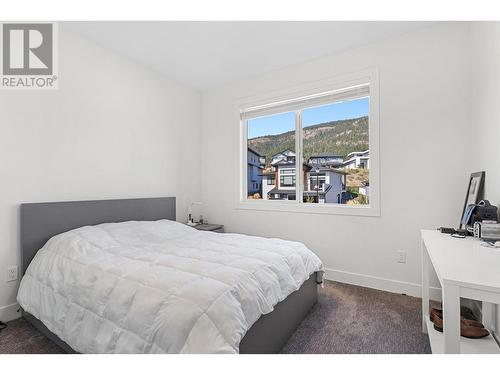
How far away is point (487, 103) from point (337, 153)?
1400 millimetres

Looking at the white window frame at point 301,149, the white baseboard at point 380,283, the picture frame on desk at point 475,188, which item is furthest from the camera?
the white window frame at point 301,149

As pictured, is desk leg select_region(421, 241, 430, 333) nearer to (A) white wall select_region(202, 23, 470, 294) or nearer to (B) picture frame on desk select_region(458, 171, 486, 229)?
(B) picture frame on desk select_region(458, 171, 486, 229)

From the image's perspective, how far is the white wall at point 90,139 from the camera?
2088mm

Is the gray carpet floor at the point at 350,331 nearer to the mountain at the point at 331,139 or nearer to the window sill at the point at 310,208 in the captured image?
the window sill at the point at 310,208

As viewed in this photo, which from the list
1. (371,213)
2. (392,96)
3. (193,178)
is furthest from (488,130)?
(193,178)

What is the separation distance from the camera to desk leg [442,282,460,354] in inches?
37.2

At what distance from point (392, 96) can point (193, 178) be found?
2.70m

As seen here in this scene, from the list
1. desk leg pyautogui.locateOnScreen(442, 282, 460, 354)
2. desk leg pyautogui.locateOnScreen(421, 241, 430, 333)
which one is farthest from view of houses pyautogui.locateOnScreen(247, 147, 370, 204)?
desk leg pyautogui.locateOnScreen(442, 282, 460, 354)

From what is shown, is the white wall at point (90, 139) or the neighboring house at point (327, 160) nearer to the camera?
the white wall at point (90, 139)

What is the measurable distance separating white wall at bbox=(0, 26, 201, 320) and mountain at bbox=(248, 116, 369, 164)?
1358 millimetres

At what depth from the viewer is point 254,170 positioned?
3699mm

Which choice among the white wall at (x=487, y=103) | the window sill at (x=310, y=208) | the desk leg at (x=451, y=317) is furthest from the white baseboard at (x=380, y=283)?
the desk leg at (x=451, y=317)

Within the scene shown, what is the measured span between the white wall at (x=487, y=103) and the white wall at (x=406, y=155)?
0.16m
